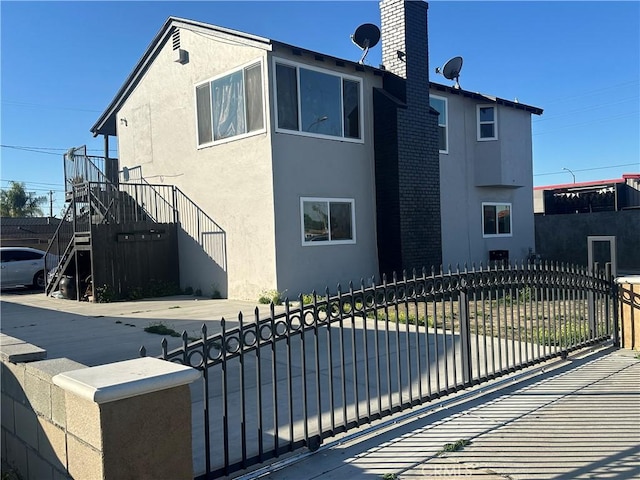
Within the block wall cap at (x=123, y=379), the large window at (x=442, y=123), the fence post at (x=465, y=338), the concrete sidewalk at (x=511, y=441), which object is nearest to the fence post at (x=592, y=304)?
the concrete sidewalk at (x=511, y=441)

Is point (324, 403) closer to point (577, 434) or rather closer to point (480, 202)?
point (577, 434)

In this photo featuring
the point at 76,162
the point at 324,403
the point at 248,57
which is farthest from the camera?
the point at 76,162

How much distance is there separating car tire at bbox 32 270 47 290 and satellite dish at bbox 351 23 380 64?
13281mm

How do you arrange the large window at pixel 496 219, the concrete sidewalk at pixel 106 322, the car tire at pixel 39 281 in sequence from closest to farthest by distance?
the concrete sidewalk at pixel 106 322, the large window at pixel 496 219, the car tire at pixel 39 281

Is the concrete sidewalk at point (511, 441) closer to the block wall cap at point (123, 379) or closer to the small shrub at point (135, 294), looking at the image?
the block wall cap at point (123, 379)

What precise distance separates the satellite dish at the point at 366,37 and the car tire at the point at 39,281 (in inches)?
523

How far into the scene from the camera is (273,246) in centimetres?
1267

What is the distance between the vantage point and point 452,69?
18312mm

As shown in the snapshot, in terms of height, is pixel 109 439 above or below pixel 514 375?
above

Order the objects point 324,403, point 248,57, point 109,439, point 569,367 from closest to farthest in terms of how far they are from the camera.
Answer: point 109,439, point 324,403, point 569,367, point 248,57

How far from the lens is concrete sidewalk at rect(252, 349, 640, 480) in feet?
12.1

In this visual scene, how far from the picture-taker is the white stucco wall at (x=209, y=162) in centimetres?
1300

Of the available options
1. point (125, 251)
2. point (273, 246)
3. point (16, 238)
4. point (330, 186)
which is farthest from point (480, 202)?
point (16, 238)

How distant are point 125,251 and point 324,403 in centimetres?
1106
